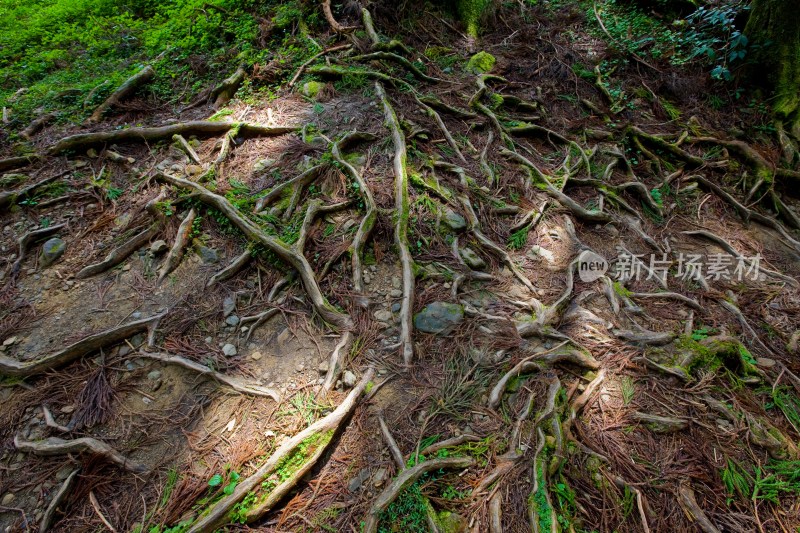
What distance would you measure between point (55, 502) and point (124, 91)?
520 cm

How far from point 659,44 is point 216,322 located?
28.7 ft

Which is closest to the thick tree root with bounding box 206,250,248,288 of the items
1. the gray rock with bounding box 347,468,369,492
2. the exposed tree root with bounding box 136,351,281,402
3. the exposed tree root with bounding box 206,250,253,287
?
the exposed tree root with bounding box 206,250,253,287

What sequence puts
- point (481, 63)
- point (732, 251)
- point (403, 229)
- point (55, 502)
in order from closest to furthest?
1. point (55, 502)
2. point (403, 229)
3. point (732, 251)
4. point (481, 63)

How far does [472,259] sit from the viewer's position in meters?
4.02

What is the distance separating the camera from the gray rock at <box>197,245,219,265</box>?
391cm

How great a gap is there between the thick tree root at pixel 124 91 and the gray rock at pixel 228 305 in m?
3.63

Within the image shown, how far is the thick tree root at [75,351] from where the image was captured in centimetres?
300

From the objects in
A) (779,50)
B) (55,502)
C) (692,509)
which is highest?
(779,50)

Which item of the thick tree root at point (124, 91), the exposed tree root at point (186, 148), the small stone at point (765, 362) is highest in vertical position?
the thick tree root at point (124, 91)

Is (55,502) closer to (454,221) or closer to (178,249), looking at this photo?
(178,249)

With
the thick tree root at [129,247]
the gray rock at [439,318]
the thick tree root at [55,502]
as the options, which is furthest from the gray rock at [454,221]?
the thick tree root at [55,502]

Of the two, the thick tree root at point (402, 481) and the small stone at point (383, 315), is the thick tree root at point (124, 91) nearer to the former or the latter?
the small stone at point (383, 315)

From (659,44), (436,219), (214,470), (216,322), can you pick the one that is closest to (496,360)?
(436,219)

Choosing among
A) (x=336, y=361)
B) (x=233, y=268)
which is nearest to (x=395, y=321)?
(x=336, y=361)
